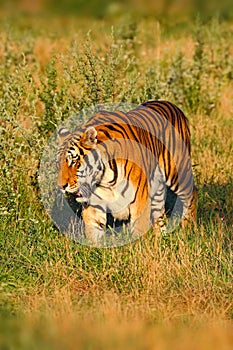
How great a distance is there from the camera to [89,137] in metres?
4.87

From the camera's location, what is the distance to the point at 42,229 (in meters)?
5.30

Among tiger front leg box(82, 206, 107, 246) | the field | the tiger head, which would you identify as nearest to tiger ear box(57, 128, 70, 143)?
the tiger head

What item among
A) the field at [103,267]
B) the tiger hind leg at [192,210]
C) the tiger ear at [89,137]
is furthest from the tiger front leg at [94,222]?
the tiger hind leg at [192,210]

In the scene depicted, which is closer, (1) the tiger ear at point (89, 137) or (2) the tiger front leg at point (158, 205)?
(1) the tiger ear at point (89, 137)

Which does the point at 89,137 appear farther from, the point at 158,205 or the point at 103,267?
the point at 158,205

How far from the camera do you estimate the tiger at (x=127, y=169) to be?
488 centimetres

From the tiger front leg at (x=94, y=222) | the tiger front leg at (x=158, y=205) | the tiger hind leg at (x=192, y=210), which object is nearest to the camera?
the tiger front leg at (x=94, y=222)

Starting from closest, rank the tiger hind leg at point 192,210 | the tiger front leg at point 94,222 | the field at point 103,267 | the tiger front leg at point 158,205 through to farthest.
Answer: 1. the field at point 103,267
2. the tiger front leg at point 94,222
3. the tiger front leg at point 158,205
4. the tiger hind leg at point 192,210

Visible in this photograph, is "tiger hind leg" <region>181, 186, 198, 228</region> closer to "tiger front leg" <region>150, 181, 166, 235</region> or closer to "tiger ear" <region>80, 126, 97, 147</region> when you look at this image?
"tiger front leg" <region>150, 181, 166, 235</region>

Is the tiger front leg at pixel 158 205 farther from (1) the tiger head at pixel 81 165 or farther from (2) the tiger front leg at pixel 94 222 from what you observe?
(1) the tiger head at pixel 81 165

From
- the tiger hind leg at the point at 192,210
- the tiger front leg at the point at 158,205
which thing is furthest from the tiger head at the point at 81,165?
the tiger hind leg at the point at 192,210

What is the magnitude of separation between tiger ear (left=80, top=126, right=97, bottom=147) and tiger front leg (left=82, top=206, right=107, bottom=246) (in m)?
0.52

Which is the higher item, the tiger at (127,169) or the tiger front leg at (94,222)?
the tiger at (127,169)

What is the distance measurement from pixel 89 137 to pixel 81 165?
0.20 m
